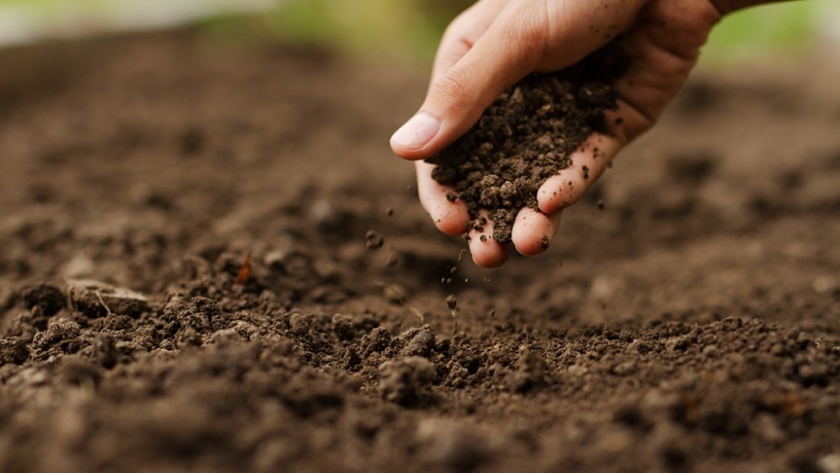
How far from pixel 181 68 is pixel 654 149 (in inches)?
125

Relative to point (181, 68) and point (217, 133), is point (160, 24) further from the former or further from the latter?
point (217, 133)

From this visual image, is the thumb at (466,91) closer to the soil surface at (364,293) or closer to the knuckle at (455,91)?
the knuckle at (455,91)

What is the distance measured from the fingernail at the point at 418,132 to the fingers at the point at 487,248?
0.94ft

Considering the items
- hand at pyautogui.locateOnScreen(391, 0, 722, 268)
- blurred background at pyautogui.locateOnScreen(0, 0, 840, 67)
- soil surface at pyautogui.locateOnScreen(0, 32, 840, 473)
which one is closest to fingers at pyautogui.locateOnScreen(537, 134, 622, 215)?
hand at pyautogui.locateOnScreen(391, 0, 722, 268)

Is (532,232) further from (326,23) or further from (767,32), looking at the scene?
(767,32)

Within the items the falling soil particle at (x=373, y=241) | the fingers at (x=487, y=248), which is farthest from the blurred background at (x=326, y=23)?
the fingers at (x=487, y=248)

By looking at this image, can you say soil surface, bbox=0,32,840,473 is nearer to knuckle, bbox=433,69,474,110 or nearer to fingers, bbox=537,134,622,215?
fingers, bbox=537,134,622,215

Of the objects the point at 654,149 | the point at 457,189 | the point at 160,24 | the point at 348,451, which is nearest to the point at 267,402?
the point at 348,451

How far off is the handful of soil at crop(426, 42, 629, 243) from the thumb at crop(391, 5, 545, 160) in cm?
9

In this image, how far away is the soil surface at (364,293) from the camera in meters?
1.27

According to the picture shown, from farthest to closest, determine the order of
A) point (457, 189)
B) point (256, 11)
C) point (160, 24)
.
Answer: point (256, 11) → point (160, 24) → point (457, 189)

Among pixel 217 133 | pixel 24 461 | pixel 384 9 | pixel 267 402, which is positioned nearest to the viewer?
pixel 24 461

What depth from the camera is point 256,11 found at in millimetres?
→ 5441

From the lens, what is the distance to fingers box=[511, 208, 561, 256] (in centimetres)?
172
